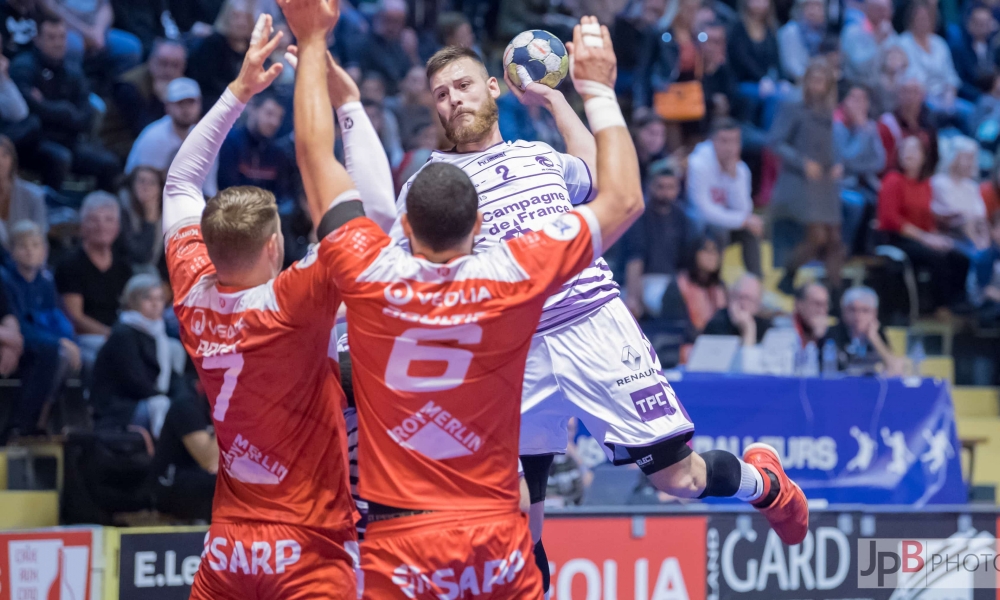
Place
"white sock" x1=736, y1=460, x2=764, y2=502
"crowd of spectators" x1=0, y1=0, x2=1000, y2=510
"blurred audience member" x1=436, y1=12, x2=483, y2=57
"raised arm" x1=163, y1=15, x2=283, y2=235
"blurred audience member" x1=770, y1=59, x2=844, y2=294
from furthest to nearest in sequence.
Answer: "blurred audience member" x1=770, y1=59, x2=844, y2=294 → "blurred audience member" x1=436, y1=12, x2=483, y2=57 → "crowd of spectators" x1=0, y1=0, x2=1000, y2=510 → "white sock" x1=736, y1=460, x2=764, y2=502 → "raised arm" x1=163, y1=15, x2=283, y2=235

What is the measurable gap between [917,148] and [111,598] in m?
10.2

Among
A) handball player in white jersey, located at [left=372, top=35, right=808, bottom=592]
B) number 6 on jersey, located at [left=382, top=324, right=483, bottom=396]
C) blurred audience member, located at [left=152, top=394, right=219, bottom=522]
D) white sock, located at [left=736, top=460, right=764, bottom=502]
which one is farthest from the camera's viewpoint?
blurred audience member, located at [left=152, top=394, right=219, bottom=522]

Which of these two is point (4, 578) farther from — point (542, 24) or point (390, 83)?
point (542, 24)

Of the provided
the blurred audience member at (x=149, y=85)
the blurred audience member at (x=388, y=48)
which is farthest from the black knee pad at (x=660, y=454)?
the blurred audience member at (x=388, y=48)

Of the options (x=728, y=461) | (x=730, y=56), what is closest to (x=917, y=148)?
(x=730, y=56)

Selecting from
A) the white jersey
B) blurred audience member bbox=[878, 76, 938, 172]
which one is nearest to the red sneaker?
the white jersey

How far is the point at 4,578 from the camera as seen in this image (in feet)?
18.5

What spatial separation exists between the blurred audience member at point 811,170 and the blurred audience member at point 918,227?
0.75 meters

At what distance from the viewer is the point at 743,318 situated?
9.95 metres

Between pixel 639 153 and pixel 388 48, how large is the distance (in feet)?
9.04

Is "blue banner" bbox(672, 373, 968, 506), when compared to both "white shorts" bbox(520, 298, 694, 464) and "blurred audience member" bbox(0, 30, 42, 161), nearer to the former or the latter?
"white shorts" bbox(520, 298, 694, 464)

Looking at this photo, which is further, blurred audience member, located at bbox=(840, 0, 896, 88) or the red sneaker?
blurred audience member, located at bbox=(840, 0, 896, 88)

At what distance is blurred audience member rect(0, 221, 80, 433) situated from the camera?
318 inches

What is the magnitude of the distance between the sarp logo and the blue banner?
196 cm
